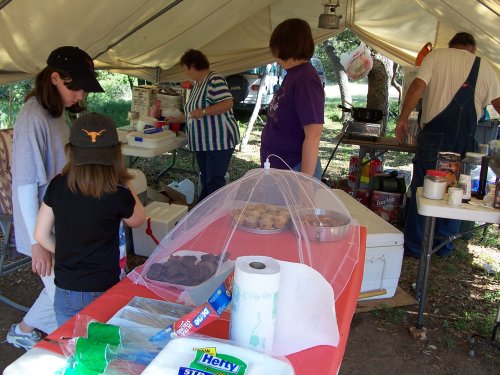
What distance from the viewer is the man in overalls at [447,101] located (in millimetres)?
3590

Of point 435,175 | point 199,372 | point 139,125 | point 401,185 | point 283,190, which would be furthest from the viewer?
point 401,185

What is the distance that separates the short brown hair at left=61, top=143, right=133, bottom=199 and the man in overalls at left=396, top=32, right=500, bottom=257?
2.74 meters

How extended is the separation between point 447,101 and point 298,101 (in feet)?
5.84

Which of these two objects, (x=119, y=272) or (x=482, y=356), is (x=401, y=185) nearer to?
(x=482, y=356)

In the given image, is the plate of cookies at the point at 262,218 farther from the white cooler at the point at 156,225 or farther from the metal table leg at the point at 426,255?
the white cooler at the point at 156,225

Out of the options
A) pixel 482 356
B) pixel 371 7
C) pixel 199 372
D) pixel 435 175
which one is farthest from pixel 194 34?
pixel 199 372

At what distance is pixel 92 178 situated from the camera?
5.11 ft

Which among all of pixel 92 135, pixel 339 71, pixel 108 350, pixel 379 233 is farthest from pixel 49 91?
pixel 339 71

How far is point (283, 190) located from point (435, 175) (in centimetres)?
120

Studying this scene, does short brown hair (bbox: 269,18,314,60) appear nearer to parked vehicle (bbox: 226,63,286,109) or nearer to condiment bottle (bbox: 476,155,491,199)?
condiment bottle (bbox: 476,155,491,199)

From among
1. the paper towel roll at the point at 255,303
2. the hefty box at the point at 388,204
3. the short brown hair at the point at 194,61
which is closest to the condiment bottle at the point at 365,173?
the hefty box at the point at 388,204

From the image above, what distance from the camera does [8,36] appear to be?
261 centimetres

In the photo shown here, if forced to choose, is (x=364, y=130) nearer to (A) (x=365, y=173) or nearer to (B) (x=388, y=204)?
(A) (x=365, y=173)

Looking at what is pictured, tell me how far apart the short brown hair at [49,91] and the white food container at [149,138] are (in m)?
1.99
